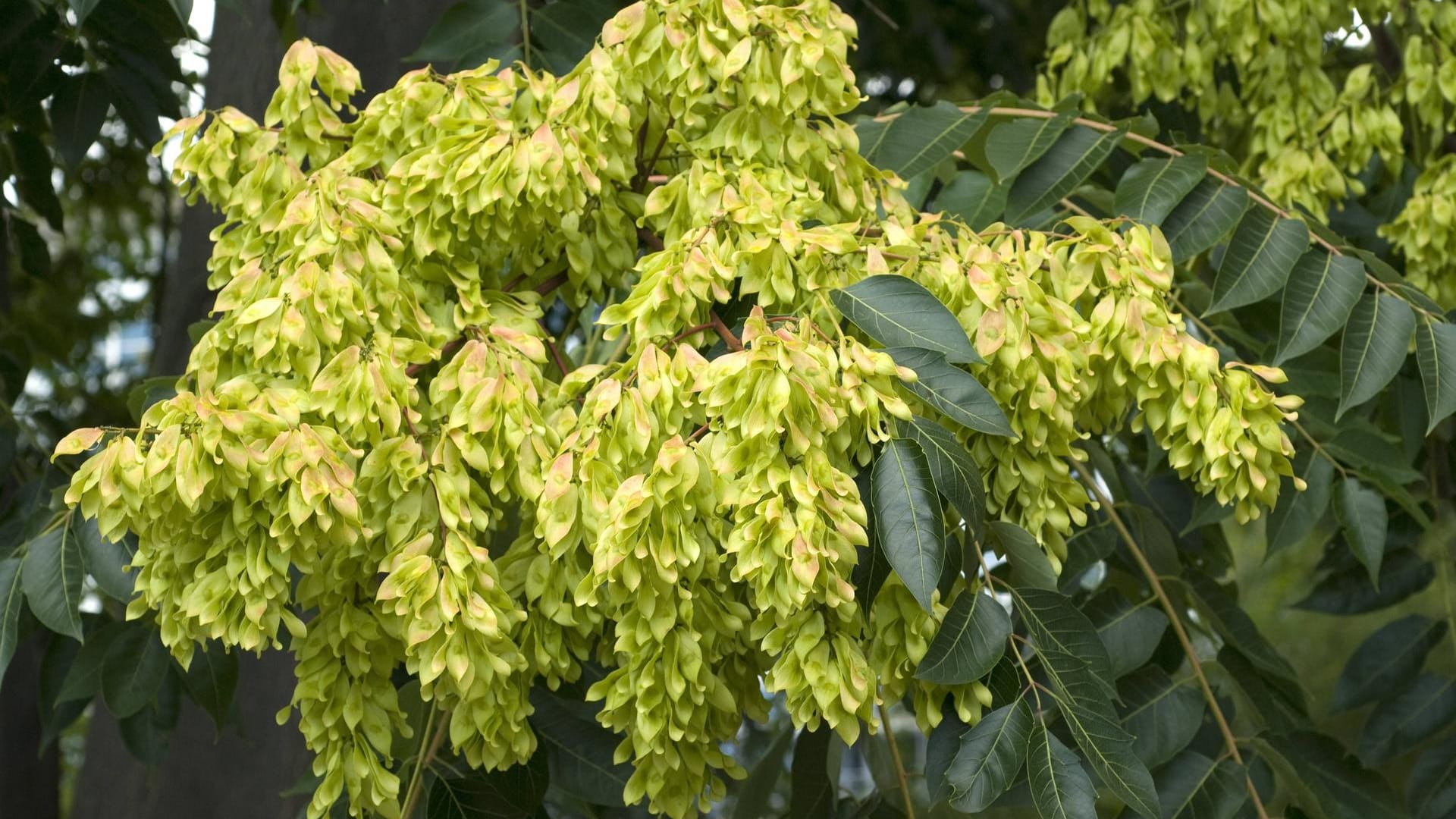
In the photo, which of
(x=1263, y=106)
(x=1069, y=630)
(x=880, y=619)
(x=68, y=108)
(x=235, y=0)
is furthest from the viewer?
(x=1263, y=106)

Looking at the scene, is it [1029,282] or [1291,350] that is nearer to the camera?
[1029,282]

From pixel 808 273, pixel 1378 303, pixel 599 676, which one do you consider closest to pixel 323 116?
pixel 808 273

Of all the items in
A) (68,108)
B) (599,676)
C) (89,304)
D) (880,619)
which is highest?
(880,619)

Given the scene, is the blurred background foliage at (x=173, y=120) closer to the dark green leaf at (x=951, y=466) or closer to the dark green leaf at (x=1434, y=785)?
the dark green leaf at (x=1434, y=785)

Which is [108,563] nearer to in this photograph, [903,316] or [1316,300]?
[903,316]

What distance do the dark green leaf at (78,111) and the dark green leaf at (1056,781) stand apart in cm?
199

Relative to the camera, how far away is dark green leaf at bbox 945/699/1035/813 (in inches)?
57.0

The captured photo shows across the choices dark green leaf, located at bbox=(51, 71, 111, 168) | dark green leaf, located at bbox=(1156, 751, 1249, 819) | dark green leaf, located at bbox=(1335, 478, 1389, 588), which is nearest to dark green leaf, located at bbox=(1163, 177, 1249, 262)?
dark green leaf, located at bbox=(1335, 478, 1389, 588)

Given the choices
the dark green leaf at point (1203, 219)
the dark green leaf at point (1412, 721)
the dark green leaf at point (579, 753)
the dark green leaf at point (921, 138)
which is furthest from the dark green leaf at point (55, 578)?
Result: the dark green leaf at point (1412, 721)

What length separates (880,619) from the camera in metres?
1.42

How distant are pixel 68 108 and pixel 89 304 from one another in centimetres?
479

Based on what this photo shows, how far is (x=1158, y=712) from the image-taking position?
6.59 ft

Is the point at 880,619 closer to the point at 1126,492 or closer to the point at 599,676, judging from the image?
the point at 599,676

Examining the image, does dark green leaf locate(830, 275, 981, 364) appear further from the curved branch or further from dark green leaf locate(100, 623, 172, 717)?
dark green leaf locate(100, 623, 172, 717)
